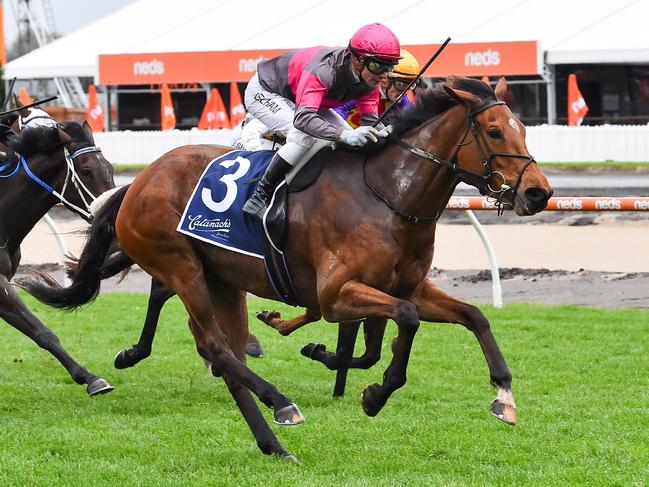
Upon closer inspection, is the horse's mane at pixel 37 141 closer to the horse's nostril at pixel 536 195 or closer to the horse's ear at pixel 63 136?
the horse's ear at pixel 63 136

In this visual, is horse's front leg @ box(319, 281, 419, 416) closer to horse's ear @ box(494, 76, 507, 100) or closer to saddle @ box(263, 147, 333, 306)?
saddle @ box(263, 147, 333, 306)

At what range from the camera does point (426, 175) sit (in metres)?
5.37

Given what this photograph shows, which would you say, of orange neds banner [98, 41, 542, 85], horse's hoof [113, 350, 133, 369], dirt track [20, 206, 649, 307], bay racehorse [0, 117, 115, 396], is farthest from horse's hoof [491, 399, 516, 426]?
orange neds banner [98, 41, 542, 85]

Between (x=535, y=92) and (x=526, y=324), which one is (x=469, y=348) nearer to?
(x=526, y=324)

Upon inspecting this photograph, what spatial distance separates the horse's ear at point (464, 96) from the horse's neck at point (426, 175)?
6 cm

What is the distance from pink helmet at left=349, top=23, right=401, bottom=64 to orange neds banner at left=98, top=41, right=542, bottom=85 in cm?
1789

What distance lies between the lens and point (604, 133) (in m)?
20.4

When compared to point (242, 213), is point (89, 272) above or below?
below

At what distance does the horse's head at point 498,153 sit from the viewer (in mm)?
4957

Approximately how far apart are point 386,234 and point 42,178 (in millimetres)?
2922

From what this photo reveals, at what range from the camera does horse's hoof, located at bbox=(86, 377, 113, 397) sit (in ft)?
21.6

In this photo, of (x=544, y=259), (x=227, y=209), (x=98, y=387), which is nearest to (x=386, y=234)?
(x=227, y=209)

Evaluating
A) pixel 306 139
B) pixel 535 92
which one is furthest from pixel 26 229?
pixel 535 92

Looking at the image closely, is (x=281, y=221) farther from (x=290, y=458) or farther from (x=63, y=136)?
(x=63, y=136)
